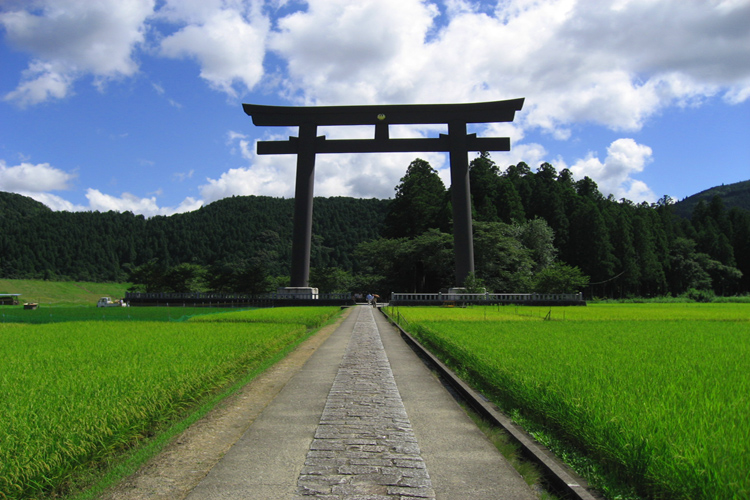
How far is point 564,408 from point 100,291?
319ft

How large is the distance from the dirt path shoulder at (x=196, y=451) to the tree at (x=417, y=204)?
49.4 metres

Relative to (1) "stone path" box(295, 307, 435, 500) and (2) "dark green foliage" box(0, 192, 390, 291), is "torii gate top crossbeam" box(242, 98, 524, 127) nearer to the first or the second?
(1) "stone path" box(295, 307, 435, 500)

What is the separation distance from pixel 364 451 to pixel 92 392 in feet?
9.66

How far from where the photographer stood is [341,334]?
637 inches

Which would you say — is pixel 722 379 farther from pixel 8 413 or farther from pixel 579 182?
pixel 579 182

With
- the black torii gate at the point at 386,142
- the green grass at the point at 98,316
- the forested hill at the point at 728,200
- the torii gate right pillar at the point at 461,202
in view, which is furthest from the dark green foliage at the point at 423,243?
the forested hill at the point at 728,200

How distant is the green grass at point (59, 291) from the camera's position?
71.8m

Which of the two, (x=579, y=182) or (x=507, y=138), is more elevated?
(x=579, y=182)

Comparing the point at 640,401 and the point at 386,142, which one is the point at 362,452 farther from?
the point at 386,142

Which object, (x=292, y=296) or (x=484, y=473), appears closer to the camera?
(x=484, y=473)

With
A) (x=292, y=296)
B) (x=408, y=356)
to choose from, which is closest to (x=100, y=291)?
(x=292, y=296)

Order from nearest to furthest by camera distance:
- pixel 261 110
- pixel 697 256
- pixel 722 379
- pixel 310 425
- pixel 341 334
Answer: pixel 310 425
pixel 722 379
pixel 341 334
pixel 261 110
pixel 697 256

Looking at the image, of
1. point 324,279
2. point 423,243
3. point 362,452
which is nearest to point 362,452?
point 362,452

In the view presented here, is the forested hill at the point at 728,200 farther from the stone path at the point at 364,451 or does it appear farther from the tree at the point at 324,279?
the stone path at the point at 364,451
